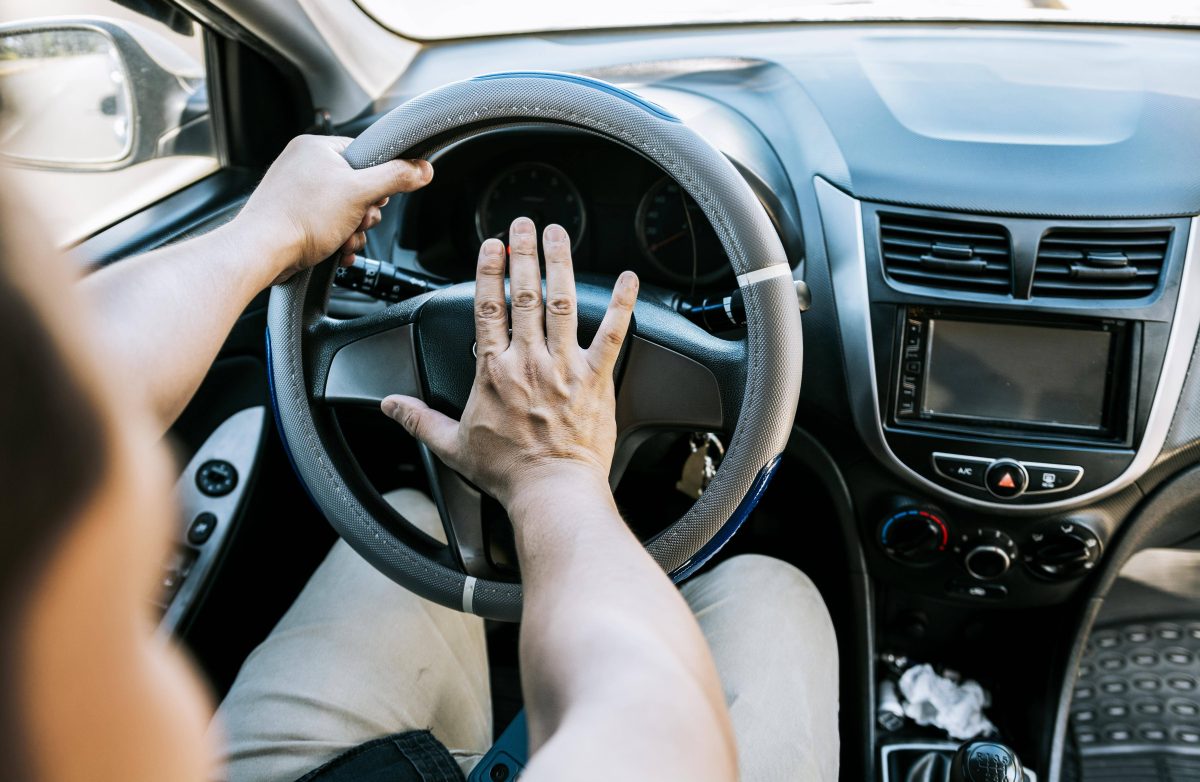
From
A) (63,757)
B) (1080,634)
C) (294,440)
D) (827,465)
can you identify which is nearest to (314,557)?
(294,440)

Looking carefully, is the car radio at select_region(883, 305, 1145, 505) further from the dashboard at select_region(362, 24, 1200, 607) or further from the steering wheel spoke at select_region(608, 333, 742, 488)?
the steering wheel spoke at select_region(608, 333, 742, 488)

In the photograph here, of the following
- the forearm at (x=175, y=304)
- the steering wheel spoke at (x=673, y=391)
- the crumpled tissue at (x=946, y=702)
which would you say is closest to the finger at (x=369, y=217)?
the forearm at (x=175, y=304)

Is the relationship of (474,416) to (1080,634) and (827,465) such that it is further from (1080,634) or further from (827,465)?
(1080,634)

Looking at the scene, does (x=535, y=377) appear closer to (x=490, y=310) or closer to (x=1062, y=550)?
(x=490, y=310)

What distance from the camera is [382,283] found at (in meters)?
1.17

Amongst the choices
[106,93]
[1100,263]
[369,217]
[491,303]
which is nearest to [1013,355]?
[1100,263]

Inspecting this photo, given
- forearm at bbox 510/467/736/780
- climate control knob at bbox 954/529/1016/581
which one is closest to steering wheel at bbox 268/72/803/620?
forearm at bbox 510/467/736/780

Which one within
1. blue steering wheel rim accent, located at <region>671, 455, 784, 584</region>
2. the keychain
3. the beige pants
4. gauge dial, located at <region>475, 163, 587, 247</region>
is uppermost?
gauge dial, located at <region>475, 163, 587, 247</region>

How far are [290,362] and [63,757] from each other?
72 cm

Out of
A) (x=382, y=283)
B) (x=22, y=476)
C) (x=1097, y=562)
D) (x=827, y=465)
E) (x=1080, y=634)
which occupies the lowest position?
(x=1080, y=634)

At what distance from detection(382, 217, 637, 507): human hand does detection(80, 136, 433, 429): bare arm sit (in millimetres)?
Answer: 189

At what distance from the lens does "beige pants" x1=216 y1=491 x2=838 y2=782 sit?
105 cm

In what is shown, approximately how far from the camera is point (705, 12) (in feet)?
5.29

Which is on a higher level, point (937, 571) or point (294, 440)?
point (294, 440)
